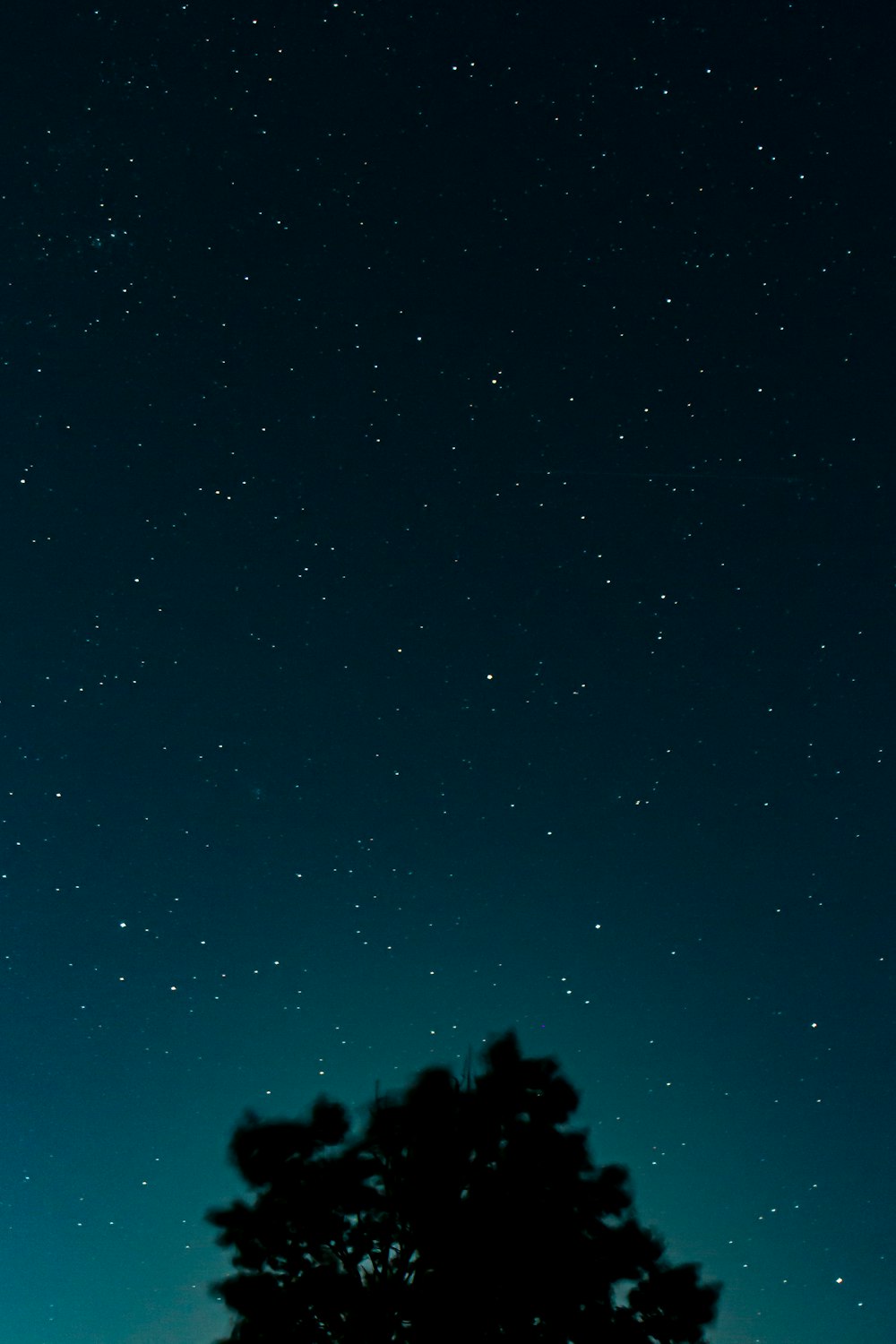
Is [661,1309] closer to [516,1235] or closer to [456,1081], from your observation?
[516,1235]

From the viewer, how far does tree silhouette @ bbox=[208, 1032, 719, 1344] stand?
8414 millimetres

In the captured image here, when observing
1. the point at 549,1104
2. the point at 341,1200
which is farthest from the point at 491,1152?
the point at 341,1200

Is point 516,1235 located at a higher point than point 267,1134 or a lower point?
lower

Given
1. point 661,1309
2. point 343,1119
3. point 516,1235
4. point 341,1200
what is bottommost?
point 661,1309

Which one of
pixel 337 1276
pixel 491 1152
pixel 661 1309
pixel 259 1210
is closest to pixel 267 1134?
pixel 259 1210

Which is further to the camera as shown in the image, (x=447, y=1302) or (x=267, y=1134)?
(x=267, y=1134)

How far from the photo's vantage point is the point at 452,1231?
8.63 meters

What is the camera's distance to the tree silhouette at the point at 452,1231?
8414mm

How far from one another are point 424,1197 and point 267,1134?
1.47m

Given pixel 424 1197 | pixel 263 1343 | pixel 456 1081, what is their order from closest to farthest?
pixel 263 1343, pixel 424 1197, pixel 456 1081

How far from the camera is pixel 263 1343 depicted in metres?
8.25

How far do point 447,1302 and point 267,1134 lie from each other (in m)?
2.02

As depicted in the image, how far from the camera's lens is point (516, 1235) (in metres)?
8.55

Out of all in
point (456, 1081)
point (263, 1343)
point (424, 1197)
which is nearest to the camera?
point (263, 1343)
